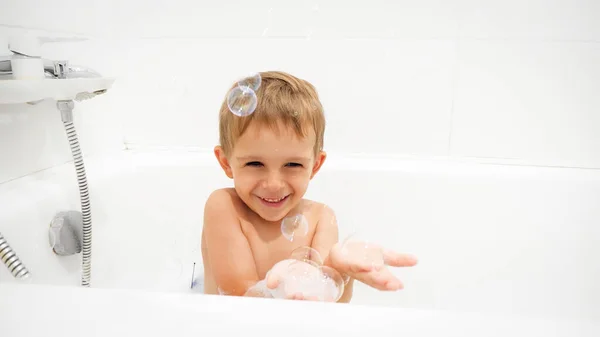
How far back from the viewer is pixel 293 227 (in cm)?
84

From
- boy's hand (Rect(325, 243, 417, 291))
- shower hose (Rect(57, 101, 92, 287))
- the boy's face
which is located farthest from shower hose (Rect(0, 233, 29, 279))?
boy's hand (Rect(325, 243, 417, 291))

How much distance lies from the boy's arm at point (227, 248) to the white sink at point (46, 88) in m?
0.35

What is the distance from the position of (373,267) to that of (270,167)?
25 cm

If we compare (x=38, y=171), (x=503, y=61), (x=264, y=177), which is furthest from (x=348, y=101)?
(x=38, y=171)

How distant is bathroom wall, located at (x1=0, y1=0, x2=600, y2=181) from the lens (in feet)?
3.83

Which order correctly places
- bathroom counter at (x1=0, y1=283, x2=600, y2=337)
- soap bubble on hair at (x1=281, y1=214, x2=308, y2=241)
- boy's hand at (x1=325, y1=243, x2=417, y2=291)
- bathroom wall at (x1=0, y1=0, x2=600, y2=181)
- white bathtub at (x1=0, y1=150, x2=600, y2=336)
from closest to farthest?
bathroom counter at (x1=0, y1=283, x2=600, y2=337) < boy's hand at (x1=325, y1=243, x2=417, y2=291) < soap bubble on hair at (x1=281, y1=214, x2=308, y2=241) < white bathtub at (x1=0, y1=150, x2=600, y2=336) < bathroom wall at (x1=0, y1=0, x2=600, y2=181)

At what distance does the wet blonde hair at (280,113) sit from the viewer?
741 mm

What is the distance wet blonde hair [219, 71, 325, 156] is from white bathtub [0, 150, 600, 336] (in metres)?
0.38

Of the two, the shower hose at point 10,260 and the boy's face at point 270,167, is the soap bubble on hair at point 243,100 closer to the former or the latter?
the boy's face at point 270,167

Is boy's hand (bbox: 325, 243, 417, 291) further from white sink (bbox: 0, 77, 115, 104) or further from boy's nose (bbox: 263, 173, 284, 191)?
white sink (bbox: 0, 77, 115, 104)

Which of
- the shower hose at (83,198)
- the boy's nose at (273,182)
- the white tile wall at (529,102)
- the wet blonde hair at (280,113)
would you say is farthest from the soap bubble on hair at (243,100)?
the white tile wall at (529,102)

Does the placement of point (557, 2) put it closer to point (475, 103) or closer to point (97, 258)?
point (475, 103)

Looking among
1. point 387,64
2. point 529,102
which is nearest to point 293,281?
point 387,64

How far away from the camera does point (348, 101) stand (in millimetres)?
1238
